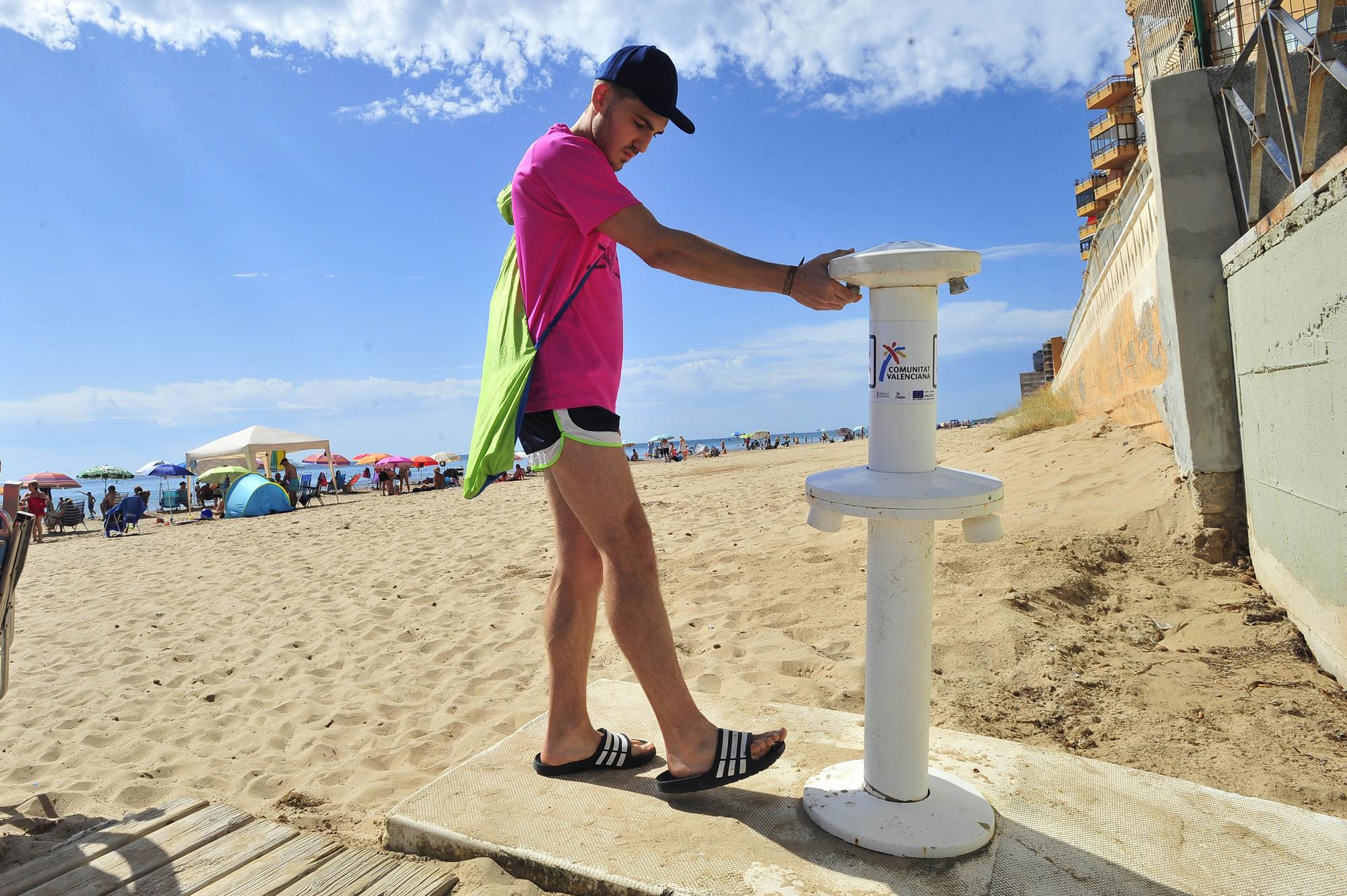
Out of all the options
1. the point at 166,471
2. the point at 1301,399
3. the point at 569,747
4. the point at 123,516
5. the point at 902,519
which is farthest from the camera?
the point at 166,471

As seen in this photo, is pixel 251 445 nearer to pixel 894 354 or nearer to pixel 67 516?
pixel 67 516

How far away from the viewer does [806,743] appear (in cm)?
223

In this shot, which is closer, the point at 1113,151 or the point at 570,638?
the point at 570,638

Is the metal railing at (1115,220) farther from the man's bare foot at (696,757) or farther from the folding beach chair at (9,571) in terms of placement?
the folding beach chair at (9,571)

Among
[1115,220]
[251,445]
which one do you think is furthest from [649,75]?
[251,445]

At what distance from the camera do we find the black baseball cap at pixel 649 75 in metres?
1.85

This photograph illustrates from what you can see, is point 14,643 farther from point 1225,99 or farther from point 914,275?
point 1225,99

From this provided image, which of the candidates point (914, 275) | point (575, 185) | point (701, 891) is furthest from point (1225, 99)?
point (701, 891)

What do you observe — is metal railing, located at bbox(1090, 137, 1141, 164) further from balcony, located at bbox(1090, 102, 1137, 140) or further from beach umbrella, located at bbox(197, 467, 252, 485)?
beach umbrella, located at bbox(197, 467, 252, 485)

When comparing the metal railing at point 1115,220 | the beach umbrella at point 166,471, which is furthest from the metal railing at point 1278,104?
the beach umbrella at point 166,471

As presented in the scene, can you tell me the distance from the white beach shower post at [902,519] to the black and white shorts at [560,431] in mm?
526

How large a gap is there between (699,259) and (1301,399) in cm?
273

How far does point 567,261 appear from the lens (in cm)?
191

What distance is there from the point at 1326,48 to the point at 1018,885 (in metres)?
3.63
